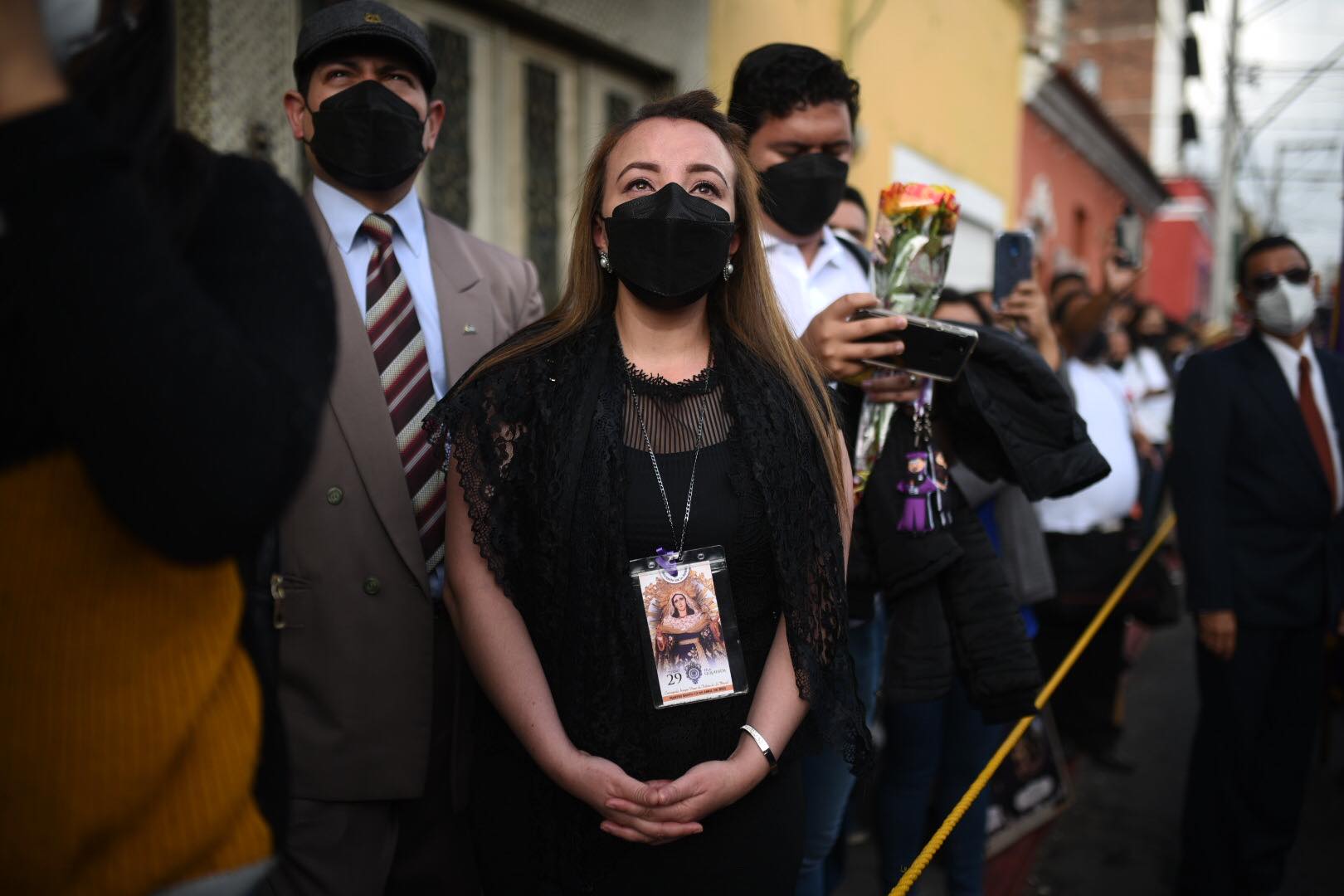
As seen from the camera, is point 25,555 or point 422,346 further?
point 422,346

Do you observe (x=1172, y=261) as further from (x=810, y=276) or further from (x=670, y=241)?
(x=670, y=241)

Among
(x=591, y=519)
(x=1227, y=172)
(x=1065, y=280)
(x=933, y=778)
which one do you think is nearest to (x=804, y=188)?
(x=591, y=519)

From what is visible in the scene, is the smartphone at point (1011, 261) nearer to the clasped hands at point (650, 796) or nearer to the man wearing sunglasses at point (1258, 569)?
the man wearing sunglasses at point (1258, 569)

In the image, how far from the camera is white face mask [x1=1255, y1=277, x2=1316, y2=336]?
367 centimetres

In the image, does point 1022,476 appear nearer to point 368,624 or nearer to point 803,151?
point 803,151

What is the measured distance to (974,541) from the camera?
258 centimetres

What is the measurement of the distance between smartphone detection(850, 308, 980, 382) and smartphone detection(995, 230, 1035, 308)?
78cm

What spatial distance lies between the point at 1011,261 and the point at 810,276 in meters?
0.58

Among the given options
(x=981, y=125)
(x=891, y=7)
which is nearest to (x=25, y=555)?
(x=891, y=7)

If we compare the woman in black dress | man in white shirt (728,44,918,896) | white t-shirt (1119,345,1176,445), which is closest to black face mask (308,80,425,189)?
the woman in black dress

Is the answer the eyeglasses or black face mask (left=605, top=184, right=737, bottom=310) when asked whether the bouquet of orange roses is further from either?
the eyeglasses

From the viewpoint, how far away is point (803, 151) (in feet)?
8.69

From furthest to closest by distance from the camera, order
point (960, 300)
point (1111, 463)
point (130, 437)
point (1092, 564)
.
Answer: point (1111, 463)
point (1092, 564)
point (960, 300)
point (130, 437)

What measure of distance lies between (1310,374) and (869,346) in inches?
93.2
